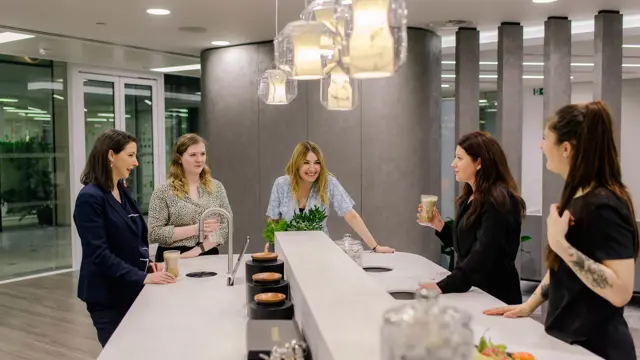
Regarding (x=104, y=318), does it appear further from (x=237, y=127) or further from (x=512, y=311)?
(x=237, y=127)

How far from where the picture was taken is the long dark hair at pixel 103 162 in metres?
3.01

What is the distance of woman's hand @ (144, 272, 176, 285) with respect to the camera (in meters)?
3.13

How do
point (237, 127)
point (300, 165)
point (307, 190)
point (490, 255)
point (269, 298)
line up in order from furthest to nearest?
point (237, 127), point (307, 190), point (300, 165), point (490, 255), point (269, 298)

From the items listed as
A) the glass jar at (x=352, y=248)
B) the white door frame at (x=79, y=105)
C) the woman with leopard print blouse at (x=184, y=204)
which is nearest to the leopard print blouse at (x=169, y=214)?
the woman with leopard print blouse at (x=184, y=204)

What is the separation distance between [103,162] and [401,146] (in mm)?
3736

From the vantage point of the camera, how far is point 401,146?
6.25 m

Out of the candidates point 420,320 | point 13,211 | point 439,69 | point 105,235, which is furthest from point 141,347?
point 13,211

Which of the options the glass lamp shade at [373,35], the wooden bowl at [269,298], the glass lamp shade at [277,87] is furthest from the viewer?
the glass lamp shade at [277,87]

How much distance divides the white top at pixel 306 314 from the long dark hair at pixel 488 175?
0.43m

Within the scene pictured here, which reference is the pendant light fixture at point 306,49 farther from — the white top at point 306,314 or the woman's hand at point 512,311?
the woman's hand at point 512,311

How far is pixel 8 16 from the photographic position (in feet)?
17.4

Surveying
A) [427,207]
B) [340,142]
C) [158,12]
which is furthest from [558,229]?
[340,142]

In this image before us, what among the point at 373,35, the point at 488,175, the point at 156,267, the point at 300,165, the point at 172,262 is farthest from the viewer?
the point at 300,165

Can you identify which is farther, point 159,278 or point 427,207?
point 159,278
